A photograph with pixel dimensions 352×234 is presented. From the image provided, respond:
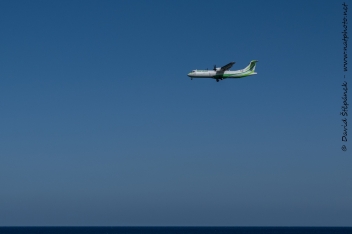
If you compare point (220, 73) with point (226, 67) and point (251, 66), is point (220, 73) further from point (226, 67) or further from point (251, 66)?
point (251, 66)

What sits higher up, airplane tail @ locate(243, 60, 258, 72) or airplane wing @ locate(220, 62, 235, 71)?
airplane tail @ locate(243, 60, 258, 72)

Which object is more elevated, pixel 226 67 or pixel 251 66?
Result: pixel 251 66

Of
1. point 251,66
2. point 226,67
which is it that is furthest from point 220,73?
point 251,66

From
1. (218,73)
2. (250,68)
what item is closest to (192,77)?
(218,73)

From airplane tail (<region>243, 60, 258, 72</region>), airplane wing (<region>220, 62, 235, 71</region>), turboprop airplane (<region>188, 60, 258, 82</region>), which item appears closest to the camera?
airplane wing (<region>220, 62, 235, 71</region>)

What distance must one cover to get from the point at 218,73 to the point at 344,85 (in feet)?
160

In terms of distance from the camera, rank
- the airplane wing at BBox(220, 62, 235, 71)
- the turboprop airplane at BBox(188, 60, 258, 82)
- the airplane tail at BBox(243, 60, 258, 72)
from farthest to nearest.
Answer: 1. the airplane tail at BBox(243, 60, 258, 72)
2. the turboprop airplane at BBox(188, 60, 258, 82)
3. the airplane wing at BBox(220, 62, 235, 71)

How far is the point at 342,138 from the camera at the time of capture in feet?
311

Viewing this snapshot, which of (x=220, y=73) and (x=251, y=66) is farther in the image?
(x=251, y=66)

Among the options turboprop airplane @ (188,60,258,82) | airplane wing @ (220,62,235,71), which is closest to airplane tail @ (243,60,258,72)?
turboprop airplane @ (188,60,258,82)

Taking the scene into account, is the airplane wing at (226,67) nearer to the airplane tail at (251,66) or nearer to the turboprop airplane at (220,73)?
the turboprop airplane at (220,73)

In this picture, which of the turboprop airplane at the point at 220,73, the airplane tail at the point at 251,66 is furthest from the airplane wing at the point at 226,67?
the airplane tail at the point at 251,66

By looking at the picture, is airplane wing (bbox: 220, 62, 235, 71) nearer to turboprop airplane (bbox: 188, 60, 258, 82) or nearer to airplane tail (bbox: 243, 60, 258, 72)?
turboprop airplane (bbox: 188, 60, 258, 82)

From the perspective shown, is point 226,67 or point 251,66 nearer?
point 226,67
